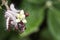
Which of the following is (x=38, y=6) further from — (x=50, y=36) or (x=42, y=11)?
(x=50, y=36)

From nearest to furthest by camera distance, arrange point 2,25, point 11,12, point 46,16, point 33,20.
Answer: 1. point 11,12
2. point 2,25
3. point 33,20
4. point 46,16

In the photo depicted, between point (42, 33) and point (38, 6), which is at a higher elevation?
point (38, 6)

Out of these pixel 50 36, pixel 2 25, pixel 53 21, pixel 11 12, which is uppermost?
pixel 11 12

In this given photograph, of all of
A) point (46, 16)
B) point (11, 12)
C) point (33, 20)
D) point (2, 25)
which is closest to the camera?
point (11, 12)

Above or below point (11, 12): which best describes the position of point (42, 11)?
below

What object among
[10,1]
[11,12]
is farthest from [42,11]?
[11,12]

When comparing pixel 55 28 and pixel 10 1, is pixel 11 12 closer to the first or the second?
pixel 10 1

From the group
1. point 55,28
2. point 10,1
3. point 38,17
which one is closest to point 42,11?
point 38,17

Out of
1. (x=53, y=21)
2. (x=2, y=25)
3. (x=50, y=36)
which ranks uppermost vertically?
(x=2, y=25)

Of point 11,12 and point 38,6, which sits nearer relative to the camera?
point 11,12
